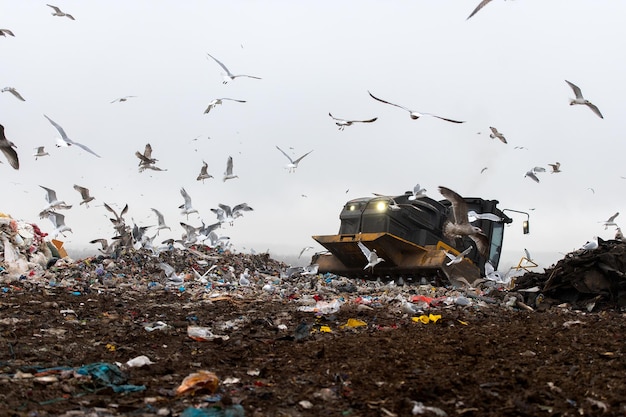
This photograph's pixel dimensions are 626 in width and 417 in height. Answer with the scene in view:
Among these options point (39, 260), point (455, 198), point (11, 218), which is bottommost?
point (39, 260)

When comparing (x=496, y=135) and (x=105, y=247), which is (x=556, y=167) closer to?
(x=496, y=135)

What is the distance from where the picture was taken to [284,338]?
5.14 meters

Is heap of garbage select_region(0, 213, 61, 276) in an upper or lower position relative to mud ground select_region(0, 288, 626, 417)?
lower

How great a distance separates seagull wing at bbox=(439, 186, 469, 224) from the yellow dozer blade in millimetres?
2876

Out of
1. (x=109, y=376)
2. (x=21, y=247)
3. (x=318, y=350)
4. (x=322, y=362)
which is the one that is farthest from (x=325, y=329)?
(x=21, y=247)

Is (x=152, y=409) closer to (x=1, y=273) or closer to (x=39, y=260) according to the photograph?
(x=1, y=273)

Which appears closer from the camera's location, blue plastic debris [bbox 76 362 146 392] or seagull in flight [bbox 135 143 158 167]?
blue plastic debris [bbox 76 362 146 392]

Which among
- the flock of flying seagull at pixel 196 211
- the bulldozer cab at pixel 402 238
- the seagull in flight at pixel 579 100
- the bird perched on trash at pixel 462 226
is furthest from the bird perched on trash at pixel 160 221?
the seagull in flight at pixel 579 100

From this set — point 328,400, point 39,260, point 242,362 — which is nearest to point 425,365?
point 328,400

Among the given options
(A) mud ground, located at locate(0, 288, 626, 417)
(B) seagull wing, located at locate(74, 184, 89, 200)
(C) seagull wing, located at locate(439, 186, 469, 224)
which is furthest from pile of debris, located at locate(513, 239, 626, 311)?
(B) seagull wing, located at locate(74, 184, 89, 200)

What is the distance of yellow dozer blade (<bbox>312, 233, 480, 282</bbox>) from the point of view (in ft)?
35.8

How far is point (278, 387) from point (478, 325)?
2.98 meters

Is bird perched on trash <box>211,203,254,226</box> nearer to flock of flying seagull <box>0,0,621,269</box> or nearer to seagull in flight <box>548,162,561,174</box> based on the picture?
flock of flying seagull <box>0,0,621,269</box>

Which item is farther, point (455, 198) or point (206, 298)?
point (206, 298)
